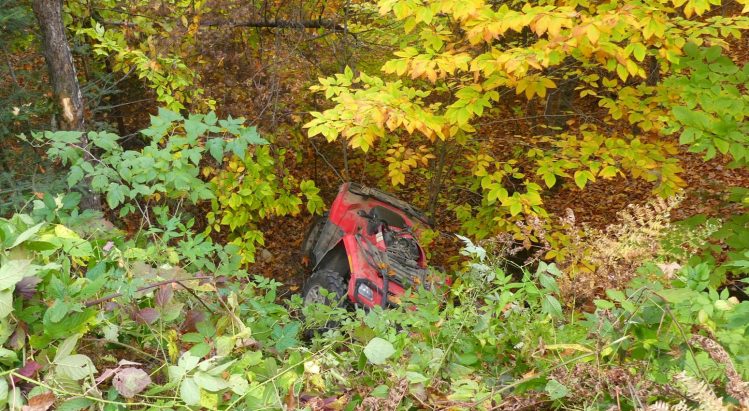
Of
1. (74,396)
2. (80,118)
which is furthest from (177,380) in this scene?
(80,118)

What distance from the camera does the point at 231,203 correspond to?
663cm

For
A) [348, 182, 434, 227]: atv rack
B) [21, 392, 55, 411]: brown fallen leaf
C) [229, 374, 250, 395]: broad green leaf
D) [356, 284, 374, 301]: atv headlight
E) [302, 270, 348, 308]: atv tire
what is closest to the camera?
[21, 392, 55, 411]: brown fallen leaf

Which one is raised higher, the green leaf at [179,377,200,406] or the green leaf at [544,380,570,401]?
the green leaf at [179,377,200,406]

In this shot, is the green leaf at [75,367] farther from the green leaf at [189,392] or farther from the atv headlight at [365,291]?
the atv headlight at [365,291]

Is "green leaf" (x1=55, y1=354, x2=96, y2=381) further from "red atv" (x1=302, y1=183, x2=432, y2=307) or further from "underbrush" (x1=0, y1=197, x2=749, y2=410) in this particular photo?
"red atv" (x1=302, y1=183, x2=432, y2=307)

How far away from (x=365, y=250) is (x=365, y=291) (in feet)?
1.50

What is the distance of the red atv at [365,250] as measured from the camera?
230 inches

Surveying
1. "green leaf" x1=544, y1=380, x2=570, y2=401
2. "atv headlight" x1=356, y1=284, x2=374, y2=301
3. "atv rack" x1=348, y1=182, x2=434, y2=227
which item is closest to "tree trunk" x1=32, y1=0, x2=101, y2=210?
"atv headlight" x1=356, y1=284, x2=374, y2=301

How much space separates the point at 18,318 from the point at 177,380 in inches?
15.7

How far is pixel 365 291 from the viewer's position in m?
5.84

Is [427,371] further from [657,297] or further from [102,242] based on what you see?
[102,242]

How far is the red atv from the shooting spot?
5.84m

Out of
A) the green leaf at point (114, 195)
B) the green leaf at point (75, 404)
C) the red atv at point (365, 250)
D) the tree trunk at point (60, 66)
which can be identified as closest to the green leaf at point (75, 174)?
the green leaf at point (114, 195)

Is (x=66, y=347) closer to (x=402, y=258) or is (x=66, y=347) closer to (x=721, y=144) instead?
(x=721, y=144)
